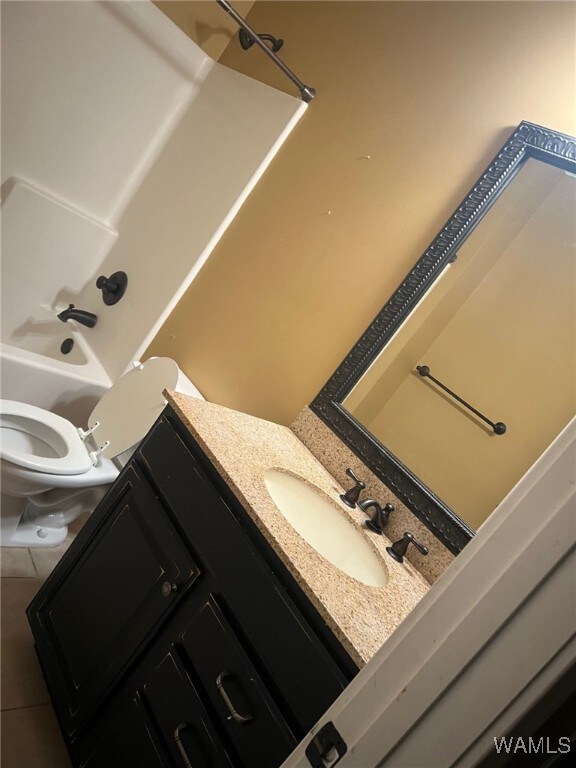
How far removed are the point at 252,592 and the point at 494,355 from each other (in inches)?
32.9

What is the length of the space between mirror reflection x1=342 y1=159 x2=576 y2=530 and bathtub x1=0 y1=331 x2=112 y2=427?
1281mm

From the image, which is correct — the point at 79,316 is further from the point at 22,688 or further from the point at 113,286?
the point at 22,688

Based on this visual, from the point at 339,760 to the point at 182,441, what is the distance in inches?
32.1

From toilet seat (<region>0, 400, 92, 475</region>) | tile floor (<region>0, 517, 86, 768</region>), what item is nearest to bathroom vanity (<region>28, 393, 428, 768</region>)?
tile floor (<region>0, 517, 86, 768</region>)

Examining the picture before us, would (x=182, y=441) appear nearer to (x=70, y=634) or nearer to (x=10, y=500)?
(x=70, y=634)

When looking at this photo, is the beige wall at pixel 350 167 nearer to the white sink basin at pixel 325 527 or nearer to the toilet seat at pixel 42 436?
the white sink basin at pixel 325 527

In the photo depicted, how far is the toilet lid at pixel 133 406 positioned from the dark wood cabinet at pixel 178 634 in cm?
41

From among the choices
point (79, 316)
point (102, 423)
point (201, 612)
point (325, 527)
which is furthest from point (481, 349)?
point (79, 316)

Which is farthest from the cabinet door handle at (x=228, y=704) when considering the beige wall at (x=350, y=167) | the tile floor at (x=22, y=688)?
the beige wall at (x=350, y=167)

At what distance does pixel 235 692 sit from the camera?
3.09 feet

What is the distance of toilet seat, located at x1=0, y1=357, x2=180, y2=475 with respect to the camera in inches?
68.7

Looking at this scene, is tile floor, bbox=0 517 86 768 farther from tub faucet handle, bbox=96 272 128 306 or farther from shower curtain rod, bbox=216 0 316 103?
shower curtain rod, bbox=216 0 316 103

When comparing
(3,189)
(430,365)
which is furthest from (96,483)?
(3,189)

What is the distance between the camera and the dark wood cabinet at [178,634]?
0.90 meters
